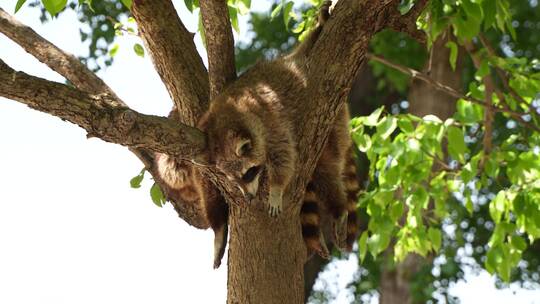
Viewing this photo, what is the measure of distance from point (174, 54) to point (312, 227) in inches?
48.5

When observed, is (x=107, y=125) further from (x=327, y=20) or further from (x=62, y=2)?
(x=327, y=20)

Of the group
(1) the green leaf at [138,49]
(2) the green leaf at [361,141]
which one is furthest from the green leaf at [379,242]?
(1) the green leaf at [138,49]

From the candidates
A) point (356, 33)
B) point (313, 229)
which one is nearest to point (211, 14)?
point (356, 33)

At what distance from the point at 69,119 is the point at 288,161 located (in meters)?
1.30

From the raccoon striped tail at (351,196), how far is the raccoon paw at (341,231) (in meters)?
0.10

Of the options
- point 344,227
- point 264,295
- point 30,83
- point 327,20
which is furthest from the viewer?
point 344,227

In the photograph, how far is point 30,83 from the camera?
3178 mm

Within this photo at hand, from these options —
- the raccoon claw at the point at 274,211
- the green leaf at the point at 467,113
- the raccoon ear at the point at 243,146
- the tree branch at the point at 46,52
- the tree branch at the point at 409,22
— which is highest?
the green leaf at the point at 467,113

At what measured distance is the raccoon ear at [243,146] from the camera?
14.4ft

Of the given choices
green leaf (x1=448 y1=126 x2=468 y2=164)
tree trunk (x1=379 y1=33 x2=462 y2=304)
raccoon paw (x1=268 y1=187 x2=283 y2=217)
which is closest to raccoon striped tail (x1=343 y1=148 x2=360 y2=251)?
green leaf (x1=448 y1=126 x2=468 y2=164)

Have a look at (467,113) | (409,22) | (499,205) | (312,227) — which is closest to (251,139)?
(312,227)

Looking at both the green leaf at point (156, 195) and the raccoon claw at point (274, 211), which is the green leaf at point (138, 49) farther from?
the raccoon claw at point (274, 211)

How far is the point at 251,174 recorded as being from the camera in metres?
4.35

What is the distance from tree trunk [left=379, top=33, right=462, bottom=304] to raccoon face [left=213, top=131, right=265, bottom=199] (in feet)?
16.2
